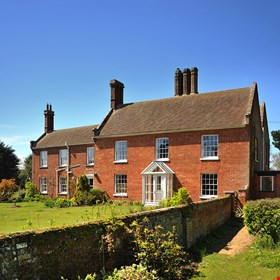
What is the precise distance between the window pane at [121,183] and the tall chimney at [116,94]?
8.00m

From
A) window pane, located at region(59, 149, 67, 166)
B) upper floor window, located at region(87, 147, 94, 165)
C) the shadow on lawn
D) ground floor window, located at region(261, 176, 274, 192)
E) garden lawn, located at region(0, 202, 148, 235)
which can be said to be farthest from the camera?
window pane, located at region(59, 149, 67, 166)

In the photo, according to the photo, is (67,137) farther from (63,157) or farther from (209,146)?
(209,146)

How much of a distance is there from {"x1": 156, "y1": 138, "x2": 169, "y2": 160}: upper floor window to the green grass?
12337mm

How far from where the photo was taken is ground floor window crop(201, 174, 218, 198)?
22.1 meters

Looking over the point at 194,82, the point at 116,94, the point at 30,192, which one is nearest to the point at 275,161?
the point at 194,82

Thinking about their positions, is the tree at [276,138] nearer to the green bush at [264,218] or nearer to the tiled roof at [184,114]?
Result: the tiled roof at [184,114]

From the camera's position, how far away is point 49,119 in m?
41.3

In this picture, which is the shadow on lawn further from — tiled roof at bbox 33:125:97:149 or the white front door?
tiled roof at bbox 33:125:97:149

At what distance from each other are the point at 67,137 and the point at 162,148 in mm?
15300

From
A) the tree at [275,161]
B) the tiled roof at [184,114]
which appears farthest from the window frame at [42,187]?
the tree at [275,161]

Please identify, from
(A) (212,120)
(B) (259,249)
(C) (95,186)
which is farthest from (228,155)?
(C) (95,186)

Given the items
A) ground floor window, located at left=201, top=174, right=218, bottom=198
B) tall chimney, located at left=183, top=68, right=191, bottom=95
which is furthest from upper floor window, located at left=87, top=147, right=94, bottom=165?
ground floor window, located at left=201, top=174, right=218, bottom=198

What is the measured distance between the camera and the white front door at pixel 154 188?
941 inches

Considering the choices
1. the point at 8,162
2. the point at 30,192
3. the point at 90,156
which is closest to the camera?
the point at 90,156
